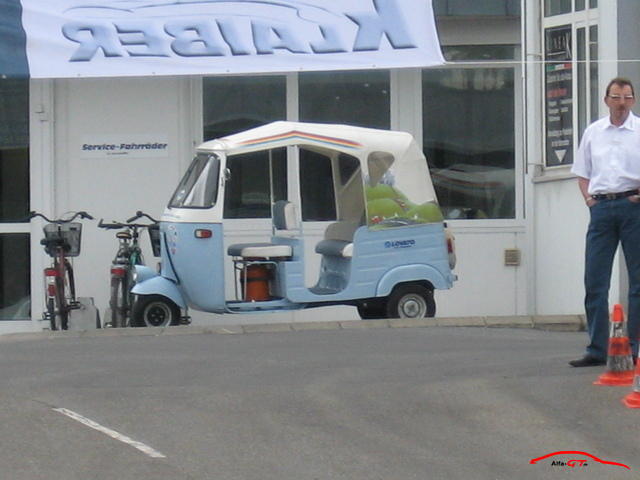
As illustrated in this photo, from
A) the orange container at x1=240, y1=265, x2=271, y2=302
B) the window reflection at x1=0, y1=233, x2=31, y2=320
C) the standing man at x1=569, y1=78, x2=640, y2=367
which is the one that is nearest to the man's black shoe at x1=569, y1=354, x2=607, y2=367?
the standing man at x1=569, y1=78, x2=640, y2=367

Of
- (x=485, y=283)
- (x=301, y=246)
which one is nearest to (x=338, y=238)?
(x=301, y=246)

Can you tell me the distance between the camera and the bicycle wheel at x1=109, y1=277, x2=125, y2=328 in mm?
14938

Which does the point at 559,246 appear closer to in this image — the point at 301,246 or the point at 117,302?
the point at 301,246

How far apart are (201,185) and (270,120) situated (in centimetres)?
284

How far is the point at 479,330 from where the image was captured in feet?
41.2

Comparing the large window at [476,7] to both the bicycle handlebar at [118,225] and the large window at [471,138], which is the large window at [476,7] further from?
the bicycle handlebar at [118,225]

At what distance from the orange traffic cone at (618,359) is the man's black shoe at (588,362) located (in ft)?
2.07

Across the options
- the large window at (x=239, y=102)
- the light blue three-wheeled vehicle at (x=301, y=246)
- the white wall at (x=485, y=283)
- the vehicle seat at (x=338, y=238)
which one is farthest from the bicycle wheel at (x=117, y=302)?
the white wall at (x=485, y=283)

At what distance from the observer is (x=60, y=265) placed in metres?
14.9

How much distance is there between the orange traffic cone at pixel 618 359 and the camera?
28.3 ft

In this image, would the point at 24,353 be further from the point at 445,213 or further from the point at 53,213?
the point at 445,213

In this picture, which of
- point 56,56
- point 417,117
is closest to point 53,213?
point 56,56

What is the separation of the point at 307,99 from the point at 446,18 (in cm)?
182

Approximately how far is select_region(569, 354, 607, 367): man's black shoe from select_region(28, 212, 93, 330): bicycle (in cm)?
675
